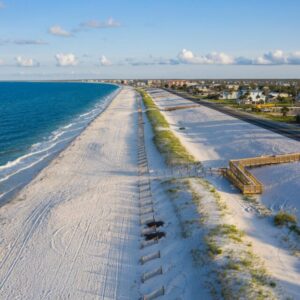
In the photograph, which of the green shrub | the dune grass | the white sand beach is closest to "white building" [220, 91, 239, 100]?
the white sand beach

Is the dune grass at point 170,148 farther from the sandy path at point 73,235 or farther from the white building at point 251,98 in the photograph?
the white building at point 251,98

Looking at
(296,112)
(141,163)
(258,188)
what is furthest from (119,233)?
(296,112)

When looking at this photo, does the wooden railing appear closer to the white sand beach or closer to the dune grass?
the white sand beach

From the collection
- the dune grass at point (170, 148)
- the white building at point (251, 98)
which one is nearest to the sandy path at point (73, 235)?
the dune grass at point (170, 148)

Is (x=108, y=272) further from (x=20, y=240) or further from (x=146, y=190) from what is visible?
(x=146, y=190)

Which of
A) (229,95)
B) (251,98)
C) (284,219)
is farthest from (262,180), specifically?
(229,95)

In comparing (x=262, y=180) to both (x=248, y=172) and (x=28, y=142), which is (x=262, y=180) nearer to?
(x=248, y=172)

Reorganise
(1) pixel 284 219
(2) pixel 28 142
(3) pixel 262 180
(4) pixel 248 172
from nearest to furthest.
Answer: (1) pixel 284 219 → (3) pixel 262 180 → (4) pixel 248 172 → (2) pixel 28 142
